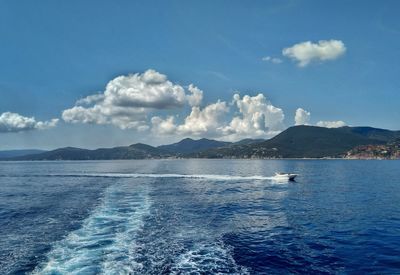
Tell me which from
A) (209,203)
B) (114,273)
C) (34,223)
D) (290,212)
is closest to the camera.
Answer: (114,273)

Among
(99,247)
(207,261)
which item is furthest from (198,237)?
(99,247)

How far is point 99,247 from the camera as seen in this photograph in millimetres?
40344

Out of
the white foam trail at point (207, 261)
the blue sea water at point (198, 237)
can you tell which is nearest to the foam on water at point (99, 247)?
the blue sea water at point (198, 237)

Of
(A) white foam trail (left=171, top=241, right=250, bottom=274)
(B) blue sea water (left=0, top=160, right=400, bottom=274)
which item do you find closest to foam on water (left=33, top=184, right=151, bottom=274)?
(B) blue sea water (left=0, top=160, right=400, bottom=274)

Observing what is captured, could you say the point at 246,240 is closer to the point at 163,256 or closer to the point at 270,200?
the point at 163,256

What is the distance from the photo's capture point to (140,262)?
117 feet

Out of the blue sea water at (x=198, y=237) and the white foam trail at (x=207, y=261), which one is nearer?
the white foam trail at (x=207, y=261)

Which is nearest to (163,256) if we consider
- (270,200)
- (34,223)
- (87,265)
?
(87,265)

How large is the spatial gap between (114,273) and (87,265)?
3.76 m

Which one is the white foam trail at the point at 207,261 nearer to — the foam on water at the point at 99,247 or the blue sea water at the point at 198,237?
the blue sea water at the point at 198,237

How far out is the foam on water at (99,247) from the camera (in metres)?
33.7

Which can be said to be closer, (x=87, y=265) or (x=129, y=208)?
(x=87, y=265)

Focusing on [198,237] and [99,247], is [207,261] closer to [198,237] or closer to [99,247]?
[198,237]

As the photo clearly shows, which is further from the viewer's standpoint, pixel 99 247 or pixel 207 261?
pixel 99 247
